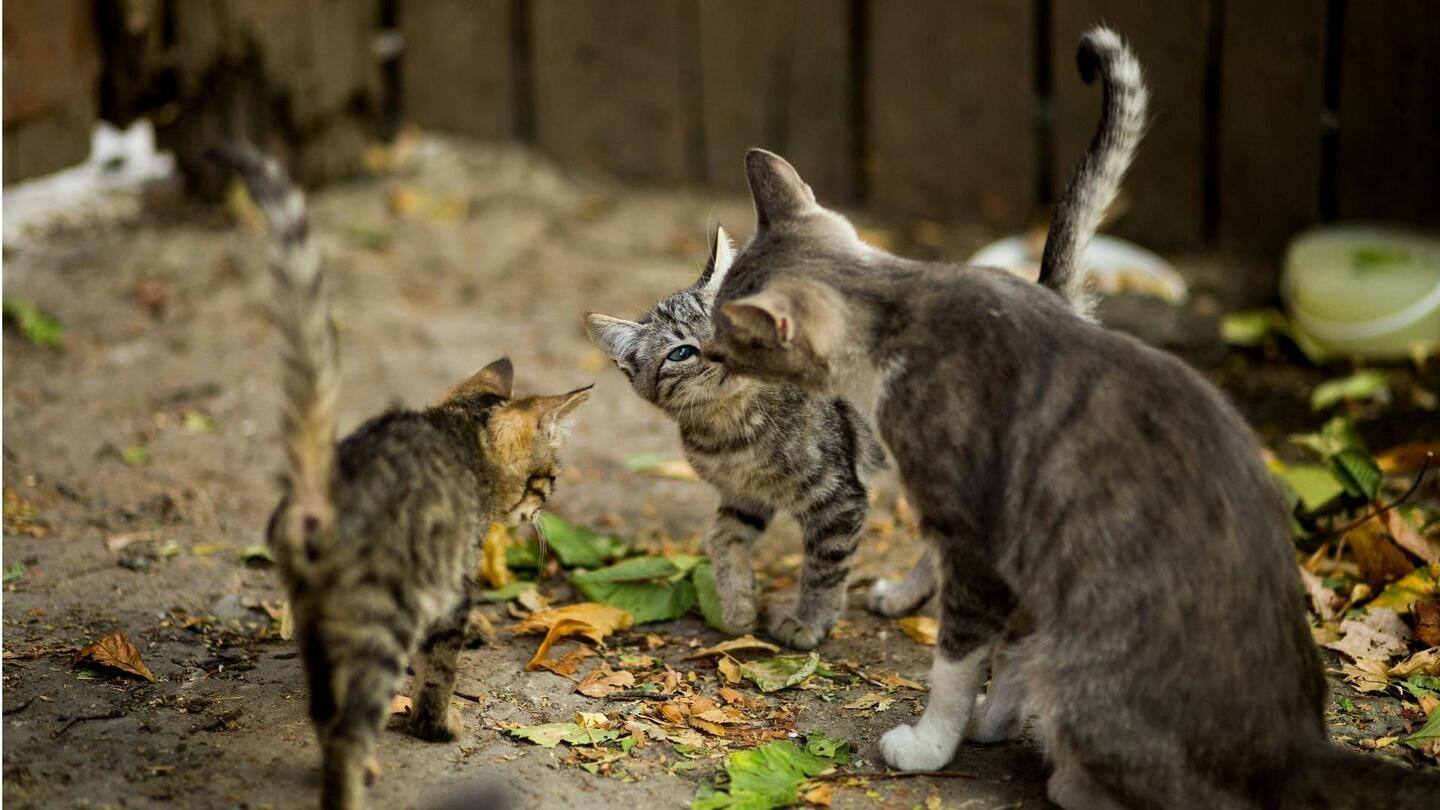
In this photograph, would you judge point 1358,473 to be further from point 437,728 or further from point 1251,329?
point 437,728

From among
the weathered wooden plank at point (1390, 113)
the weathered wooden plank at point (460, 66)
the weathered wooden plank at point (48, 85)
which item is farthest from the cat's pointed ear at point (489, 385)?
the weathered wooden plank at point (1390, 113)

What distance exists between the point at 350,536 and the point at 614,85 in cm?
537

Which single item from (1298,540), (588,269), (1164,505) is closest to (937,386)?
(1164,505)

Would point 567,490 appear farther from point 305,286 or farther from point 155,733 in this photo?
point 305,286

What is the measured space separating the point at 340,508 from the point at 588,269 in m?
4.27

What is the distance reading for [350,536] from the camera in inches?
131

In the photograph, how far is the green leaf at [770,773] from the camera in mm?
3576

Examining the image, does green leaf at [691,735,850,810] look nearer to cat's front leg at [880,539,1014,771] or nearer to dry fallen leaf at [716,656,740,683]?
cat's front leg at [880,539,1014,771]

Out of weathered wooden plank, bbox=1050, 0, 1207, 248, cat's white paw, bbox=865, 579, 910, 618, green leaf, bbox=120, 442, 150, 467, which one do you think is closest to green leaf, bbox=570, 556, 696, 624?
cat's white paw, bbox=865, 579, 910, 618

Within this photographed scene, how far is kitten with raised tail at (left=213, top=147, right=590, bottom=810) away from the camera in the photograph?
3137 millimetres

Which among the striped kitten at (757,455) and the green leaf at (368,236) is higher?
the green leaf at (368,236)

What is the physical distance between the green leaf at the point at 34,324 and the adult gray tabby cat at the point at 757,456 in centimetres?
317

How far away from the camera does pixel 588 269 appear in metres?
7.50

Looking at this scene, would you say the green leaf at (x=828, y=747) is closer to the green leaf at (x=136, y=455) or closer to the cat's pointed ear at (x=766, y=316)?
the cat's pointed ear at (x=766, y=316)
